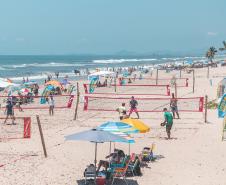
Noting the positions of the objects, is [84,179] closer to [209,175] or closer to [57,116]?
[209,175]

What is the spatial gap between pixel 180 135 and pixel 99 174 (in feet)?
24.2

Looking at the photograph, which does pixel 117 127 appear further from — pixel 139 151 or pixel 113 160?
pixel 139 151

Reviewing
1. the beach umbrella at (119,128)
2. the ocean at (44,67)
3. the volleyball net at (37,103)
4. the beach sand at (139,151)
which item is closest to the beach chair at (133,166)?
the beach sand at (139,151)

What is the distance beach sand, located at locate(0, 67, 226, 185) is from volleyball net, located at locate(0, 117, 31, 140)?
42 cm

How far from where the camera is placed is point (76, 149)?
15680mm

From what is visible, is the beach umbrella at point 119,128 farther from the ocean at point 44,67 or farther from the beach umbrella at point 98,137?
the ocean at point 44,67

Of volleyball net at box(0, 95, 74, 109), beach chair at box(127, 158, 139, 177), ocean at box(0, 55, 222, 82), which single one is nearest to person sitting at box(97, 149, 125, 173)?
beach chair at box(127, 158, 139, 177)

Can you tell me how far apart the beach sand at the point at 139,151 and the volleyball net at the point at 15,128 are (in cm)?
42

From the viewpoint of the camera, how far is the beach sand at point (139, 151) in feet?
40.1

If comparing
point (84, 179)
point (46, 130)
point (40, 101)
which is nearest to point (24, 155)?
point (84, 179)

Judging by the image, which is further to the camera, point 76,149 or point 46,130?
point 46,130

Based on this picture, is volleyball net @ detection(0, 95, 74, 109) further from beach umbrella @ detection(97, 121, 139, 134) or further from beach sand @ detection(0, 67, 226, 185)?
beach umbrella @ detection(97, 121, 139, 134)

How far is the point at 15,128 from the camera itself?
67.2ft

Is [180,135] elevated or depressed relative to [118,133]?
depressed
